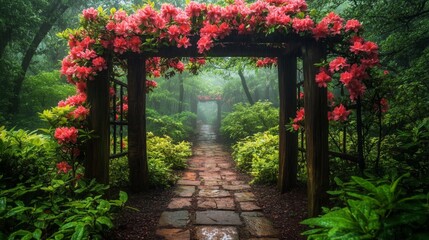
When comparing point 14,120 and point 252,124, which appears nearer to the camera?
point 14,120

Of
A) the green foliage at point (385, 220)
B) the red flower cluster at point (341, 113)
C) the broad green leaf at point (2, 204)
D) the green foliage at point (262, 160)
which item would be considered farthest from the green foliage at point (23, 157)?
the green foliage at point (262, 160)

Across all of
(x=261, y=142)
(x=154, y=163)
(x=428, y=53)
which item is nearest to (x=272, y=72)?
(x=261, y=142)

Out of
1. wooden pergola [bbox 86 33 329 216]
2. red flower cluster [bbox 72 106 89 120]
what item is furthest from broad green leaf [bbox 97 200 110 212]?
red flower cluster [bbox 72 106 89 120]

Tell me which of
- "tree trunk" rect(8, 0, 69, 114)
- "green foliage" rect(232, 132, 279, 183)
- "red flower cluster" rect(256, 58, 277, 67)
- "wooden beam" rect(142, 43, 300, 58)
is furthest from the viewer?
"tree trunk" rect(8, 0, 69, 114)

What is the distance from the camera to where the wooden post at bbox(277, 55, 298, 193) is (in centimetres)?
455

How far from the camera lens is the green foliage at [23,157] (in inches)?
106

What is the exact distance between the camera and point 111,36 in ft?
11.3

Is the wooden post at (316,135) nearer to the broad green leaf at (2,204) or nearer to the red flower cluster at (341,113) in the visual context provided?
the red flower cluster at (341,113)

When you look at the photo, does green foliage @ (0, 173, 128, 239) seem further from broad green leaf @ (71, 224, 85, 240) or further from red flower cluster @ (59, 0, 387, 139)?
red flower cluster @ (59, 0, 387, 139)

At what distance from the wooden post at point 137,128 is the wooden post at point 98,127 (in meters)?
0.96

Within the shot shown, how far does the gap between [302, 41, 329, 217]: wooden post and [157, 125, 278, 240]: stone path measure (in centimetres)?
71

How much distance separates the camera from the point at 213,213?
Answer: 3760mm

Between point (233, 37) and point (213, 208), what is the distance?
8.04 ft

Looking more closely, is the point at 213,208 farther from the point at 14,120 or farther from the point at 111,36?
the point at 14,120
